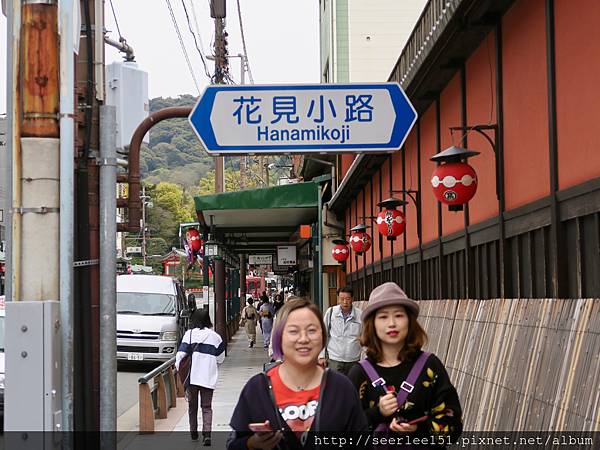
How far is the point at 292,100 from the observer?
27.3ft

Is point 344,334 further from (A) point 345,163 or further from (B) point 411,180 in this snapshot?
(A) point 345,163

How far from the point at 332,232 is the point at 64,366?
22.3m

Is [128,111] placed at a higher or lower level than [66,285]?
higher

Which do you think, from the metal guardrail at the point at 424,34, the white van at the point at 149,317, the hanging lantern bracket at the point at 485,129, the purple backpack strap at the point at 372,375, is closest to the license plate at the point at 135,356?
the white van at the point at 149,317

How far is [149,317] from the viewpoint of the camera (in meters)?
26.8

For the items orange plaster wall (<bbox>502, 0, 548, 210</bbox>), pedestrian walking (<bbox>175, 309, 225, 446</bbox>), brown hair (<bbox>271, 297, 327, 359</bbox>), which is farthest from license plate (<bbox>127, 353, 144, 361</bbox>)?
brown hair (<bbox>271, 297, 327, 359</bbox>)

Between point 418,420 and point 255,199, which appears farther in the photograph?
point 255,199

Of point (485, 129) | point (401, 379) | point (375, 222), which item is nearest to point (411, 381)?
point (401, 379)

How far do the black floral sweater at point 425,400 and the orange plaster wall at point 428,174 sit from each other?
8.94m

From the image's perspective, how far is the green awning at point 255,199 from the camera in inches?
944

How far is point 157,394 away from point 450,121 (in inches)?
245

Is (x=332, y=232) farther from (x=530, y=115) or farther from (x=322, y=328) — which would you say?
(x=322, y=328)

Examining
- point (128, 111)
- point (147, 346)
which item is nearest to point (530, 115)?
point (128, 111)

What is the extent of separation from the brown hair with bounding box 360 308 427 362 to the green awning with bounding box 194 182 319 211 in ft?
60.8
